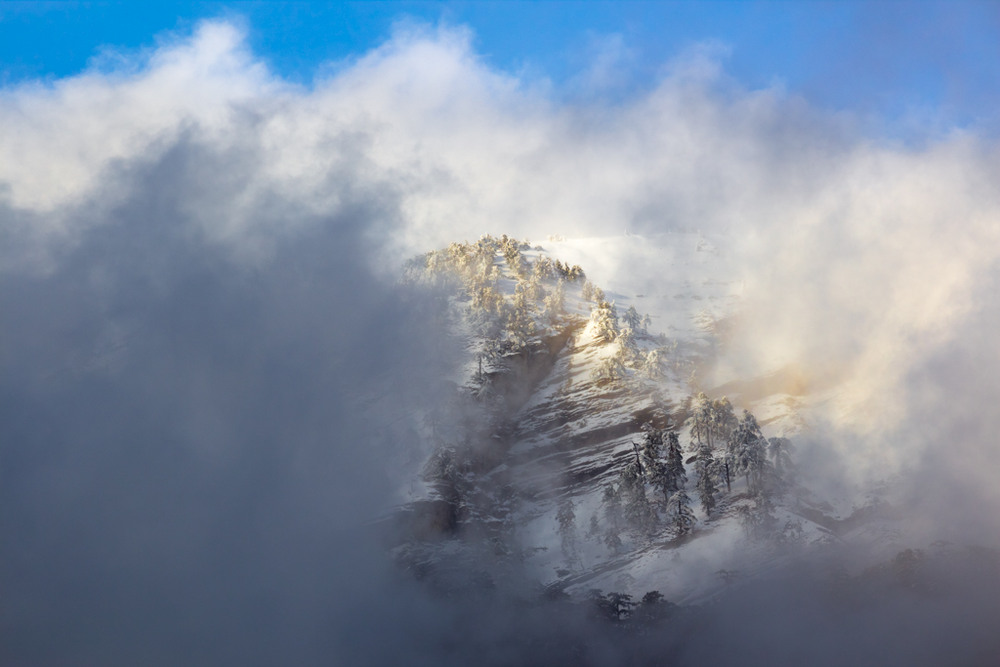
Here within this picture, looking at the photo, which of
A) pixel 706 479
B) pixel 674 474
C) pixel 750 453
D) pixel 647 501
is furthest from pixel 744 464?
pixel 647 501

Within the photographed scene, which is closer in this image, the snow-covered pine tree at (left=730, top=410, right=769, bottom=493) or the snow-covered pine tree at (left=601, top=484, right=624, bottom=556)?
the snow-covered pine tree at (left=601, top=484, right=624, bottom=556)

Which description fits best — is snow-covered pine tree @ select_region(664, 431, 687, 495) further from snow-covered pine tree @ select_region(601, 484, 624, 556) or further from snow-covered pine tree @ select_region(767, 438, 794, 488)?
snow-covered pine tree @ select_region(767, 438, 794, 488)

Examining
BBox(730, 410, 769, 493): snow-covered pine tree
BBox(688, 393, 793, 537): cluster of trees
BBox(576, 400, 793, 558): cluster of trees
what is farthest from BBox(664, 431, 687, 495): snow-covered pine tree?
BBox(730, 410, 769, 493): snow-covered pine tree

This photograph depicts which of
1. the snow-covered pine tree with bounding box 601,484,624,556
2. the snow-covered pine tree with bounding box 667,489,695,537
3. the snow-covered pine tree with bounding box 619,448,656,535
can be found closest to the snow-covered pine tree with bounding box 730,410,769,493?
the snow-covered pine tree with bounding box 667,489,695,537

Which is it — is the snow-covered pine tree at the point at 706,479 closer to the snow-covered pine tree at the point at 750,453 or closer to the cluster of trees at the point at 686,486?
the cluster of trees at the point at 686,486

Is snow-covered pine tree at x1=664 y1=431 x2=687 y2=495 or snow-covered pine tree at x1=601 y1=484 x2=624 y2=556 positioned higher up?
snow-covered pine tree at x1=664 y1=431 x2=687 y2=495

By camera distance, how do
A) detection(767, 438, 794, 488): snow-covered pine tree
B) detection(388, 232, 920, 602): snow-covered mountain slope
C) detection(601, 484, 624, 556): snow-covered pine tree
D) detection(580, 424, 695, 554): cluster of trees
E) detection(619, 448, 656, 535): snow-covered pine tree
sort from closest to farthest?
detection(388, 232, 920, 602): snow-covered mountain slope, detection(580, 424, 695, 554): cluster of trees, detection(601, 484, 624, 556): snow-covered pine tree, detection(619, 448, 656, 535): snow-covered pine tree, detection(767, 438, 794, 488): snow-covered pine tree

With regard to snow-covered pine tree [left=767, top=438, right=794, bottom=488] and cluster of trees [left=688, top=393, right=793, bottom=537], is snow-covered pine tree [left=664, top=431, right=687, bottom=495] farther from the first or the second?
snow-covered pine tree [left=767, top=438, right=794, bottom=488]

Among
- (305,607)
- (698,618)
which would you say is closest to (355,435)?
(305,607)

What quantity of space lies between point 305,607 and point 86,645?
41.9 meters

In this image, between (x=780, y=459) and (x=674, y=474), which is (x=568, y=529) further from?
(x=780, y=459)

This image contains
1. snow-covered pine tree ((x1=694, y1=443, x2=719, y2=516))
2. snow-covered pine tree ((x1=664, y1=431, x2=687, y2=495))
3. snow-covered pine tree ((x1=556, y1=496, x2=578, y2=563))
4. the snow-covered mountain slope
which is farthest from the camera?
snow-covered pine tree ((x1=664, y1=431, x2=687, y2=495))

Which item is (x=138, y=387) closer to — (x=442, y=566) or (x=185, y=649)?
(x=185, y=649)

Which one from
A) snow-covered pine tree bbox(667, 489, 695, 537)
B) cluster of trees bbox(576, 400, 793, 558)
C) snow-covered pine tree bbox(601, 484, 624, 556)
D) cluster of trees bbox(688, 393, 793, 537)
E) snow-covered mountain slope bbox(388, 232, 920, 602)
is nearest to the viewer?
snow-covered mountain slope bbox(388, 232, 920, 602)
